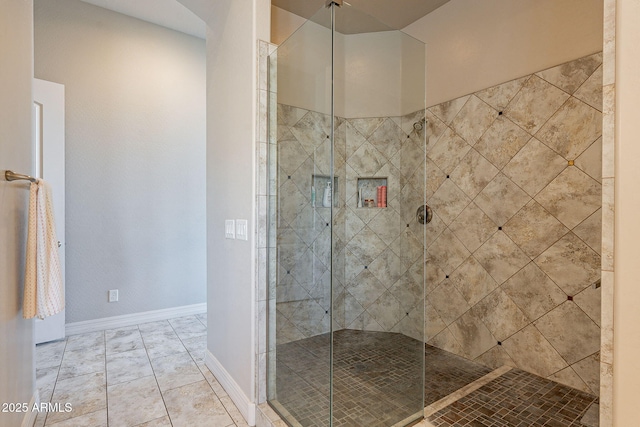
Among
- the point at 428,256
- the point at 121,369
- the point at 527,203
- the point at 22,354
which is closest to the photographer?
the point at 22,354

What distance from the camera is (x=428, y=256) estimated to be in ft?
9.03

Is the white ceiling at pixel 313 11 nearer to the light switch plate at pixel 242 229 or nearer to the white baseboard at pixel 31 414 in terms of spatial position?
the light switch plate at pixel 242 229

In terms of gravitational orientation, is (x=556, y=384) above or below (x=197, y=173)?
below

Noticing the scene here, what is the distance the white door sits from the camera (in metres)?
2.72

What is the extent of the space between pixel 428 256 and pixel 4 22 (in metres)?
2.94

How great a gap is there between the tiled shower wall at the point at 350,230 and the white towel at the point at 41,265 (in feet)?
3.72

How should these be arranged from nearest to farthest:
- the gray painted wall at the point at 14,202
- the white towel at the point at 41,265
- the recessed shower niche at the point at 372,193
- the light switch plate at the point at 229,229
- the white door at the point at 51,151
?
the gray painted wall at the point at 14,202 < the white towel at the point at 41,265 < the light switch plate at the point at 229,229 < the recessed shower niche at the point at 372,193 < the white door at the point at 51,151

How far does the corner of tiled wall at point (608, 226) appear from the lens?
67cm

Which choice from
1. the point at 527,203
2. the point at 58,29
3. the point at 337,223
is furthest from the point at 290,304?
the point at 58,29

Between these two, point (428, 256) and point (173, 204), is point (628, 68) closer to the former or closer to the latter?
point (428, 256)

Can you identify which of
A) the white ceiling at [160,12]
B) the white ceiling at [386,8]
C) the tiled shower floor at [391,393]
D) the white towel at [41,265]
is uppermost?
the white ceiling at [160,12]

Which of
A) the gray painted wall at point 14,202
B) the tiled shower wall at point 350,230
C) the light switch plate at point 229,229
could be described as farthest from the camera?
the light switch plate at point 229,229

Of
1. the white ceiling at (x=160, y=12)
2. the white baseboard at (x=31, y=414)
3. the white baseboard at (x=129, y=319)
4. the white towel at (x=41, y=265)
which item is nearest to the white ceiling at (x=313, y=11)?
the white ceiling at (x=160, y=12)

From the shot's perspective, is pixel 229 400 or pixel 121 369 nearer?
pixel 229 400
